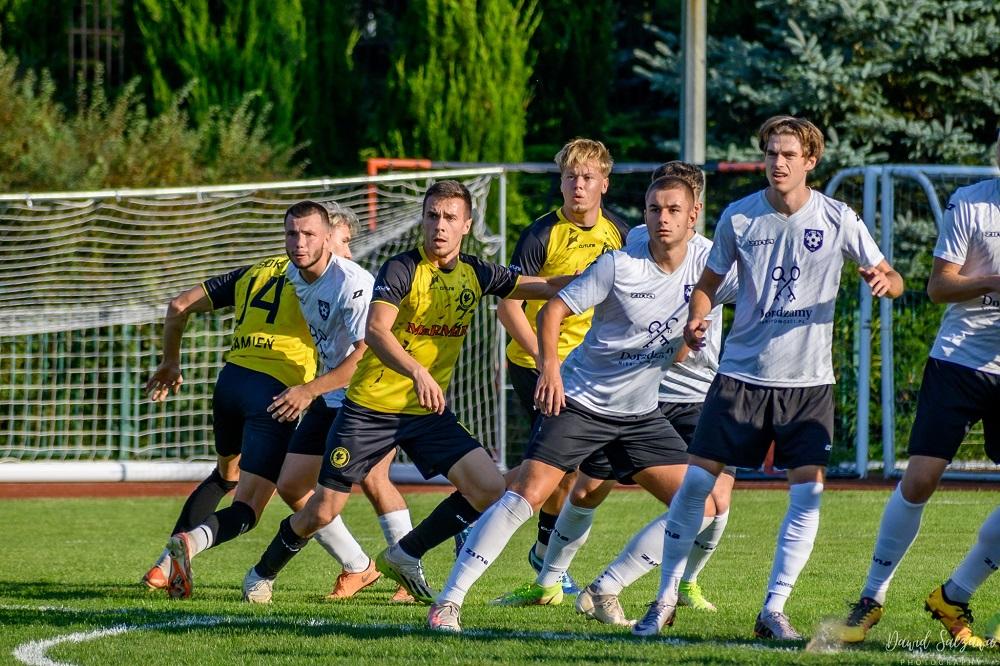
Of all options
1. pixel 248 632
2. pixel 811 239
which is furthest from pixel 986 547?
pixel 248 632

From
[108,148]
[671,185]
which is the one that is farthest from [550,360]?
[108,148]

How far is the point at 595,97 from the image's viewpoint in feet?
67.7

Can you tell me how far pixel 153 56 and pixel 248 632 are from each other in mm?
15080

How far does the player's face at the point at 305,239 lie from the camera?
24.0 ft

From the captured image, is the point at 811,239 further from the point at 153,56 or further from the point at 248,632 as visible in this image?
the point at 153,56

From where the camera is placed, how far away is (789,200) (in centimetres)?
586

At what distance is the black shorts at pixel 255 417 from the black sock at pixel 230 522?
200mm

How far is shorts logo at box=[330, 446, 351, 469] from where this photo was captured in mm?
6867

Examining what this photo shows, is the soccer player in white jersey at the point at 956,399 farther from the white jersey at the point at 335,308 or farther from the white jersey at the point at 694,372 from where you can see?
the white jersey at the point at 335,308

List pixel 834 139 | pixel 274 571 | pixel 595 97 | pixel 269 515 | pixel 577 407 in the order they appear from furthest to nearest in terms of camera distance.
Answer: pixel 595 97 < pixel 834 139 < pixel 269 515 < pixel 274 571 < pixel 577 407

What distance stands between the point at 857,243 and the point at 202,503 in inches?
150

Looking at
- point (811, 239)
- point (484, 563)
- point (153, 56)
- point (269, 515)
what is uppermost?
point (153, 56)

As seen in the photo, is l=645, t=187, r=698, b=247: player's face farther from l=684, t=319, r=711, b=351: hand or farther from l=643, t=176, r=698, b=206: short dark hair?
l=684, t=319, r=711, b=351: hand

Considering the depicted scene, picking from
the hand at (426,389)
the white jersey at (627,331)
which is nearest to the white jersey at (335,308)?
the hand at (426,389)
